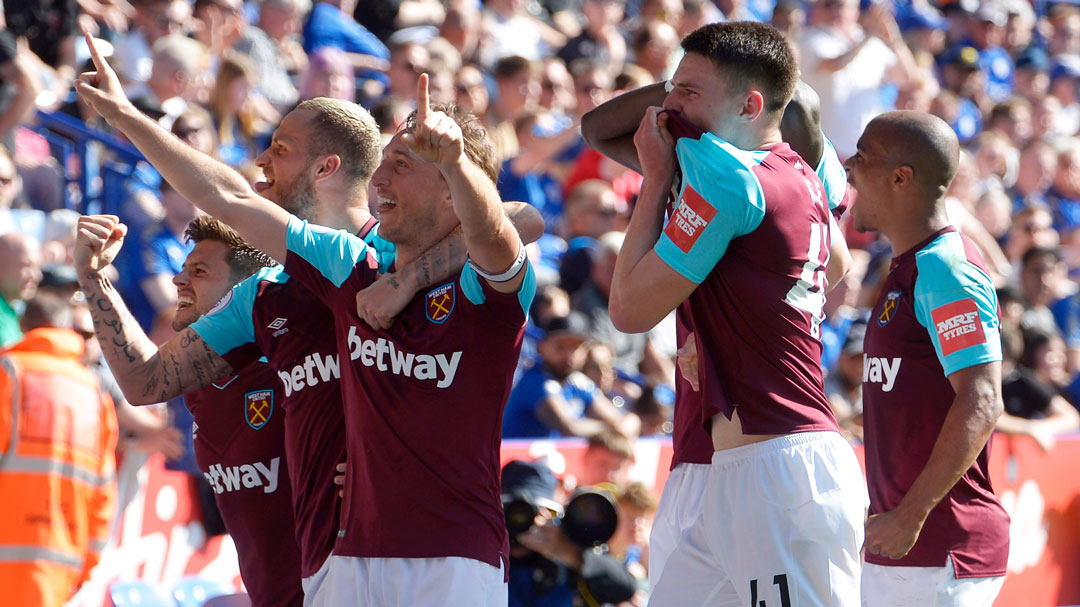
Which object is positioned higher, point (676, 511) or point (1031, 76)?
point (1031, 76)

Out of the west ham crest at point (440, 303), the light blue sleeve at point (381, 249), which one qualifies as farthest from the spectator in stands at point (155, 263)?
the west ham crest at point (440, 303)

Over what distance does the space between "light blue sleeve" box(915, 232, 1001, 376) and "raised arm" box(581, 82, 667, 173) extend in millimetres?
1031

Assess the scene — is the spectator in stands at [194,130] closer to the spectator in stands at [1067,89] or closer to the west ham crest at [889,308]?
the west ham crest at [889,308]

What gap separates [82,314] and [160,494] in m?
1.05

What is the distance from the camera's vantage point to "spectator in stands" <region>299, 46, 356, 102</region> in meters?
9.52

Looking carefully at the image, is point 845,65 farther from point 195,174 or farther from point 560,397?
point 195,174

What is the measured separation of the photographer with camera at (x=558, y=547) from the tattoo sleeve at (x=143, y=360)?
1.86 m

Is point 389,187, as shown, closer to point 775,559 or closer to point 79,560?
point 775,559

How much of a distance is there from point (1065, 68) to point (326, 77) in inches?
406

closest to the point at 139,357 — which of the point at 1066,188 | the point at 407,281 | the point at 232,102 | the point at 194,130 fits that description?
the point at 407,281

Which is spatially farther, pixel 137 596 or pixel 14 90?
pixel 14 90

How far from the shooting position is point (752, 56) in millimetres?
3613

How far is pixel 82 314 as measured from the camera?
673 cm

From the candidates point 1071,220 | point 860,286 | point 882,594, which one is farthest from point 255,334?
point 1071,220
